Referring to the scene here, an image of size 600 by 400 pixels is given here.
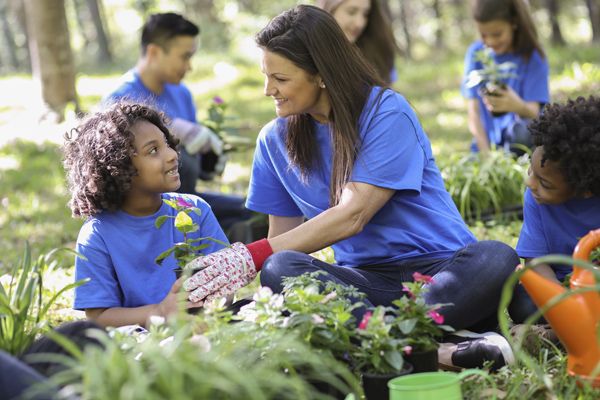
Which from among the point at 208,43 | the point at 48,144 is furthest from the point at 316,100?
the point at 208,43

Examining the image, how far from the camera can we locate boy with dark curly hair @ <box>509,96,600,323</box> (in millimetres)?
2816

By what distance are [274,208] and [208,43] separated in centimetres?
1585

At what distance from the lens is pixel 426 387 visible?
201cm

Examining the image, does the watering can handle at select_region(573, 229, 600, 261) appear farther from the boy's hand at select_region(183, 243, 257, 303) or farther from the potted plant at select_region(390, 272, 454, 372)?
the boy's hand at select_region(183, 243, 257, 303)

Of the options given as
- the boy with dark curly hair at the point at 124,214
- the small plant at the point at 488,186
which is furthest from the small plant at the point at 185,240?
the small plant at the point at 488,186

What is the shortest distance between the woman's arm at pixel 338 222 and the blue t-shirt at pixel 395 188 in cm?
5

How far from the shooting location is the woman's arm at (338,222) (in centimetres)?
292

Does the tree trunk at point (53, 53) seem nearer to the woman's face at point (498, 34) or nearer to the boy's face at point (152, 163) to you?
the woman's face at point (498, 34)

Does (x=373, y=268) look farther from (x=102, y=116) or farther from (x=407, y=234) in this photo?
(x=102, y=116)

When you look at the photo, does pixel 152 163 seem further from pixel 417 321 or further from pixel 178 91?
pixel 178 91

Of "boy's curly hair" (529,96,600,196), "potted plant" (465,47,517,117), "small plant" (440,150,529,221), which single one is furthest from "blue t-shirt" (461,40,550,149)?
"boy's curly hair" (529,96,600,196)

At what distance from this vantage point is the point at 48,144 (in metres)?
8.09

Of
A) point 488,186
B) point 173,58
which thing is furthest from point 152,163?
point 488,186

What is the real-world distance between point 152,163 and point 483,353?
1.28 metres
